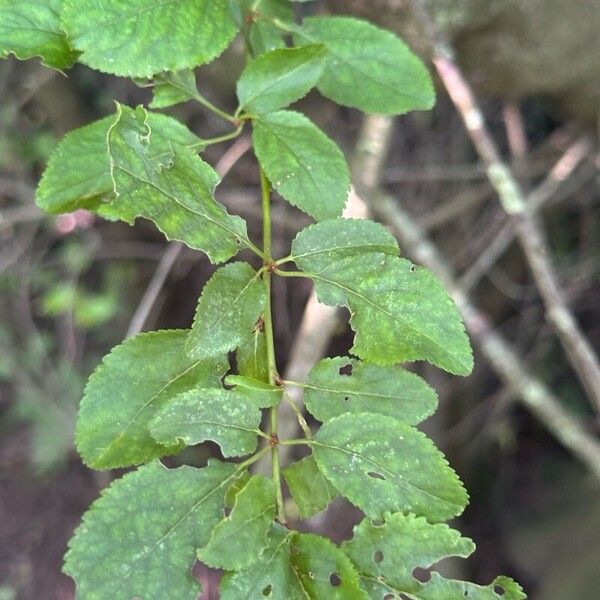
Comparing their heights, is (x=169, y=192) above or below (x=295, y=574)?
above

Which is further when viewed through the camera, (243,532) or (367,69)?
(367,69)

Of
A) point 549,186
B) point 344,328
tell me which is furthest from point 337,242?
point 344,328

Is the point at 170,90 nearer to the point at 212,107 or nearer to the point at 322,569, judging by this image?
the point at 212,107

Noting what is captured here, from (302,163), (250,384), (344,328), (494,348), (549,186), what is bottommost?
(344,328)

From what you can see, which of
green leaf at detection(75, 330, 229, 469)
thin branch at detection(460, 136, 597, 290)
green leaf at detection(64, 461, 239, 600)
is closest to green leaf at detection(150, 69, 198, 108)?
green leaf at detection(75, 330, 229, 469)

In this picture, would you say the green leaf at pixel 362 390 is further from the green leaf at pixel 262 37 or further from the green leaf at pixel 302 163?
the green leaf at pixel 262 37

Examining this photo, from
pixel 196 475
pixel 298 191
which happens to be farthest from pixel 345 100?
pixel 196 475

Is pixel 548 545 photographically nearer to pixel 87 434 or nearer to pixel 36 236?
pixel 36 236
